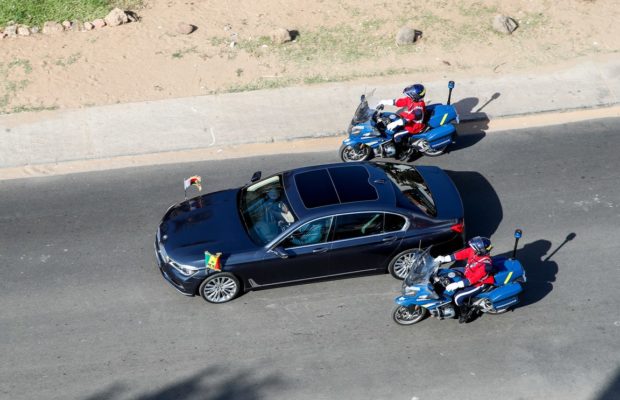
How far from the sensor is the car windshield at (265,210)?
39.1ft

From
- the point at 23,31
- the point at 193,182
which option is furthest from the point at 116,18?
the point at 193,182

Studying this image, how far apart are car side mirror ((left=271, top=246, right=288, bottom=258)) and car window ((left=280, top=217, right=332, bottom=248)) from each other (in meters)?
0.08

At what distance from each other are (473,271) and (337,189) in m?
2.53

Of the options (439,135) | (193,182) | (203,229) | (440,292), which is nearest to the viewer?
(440,292)

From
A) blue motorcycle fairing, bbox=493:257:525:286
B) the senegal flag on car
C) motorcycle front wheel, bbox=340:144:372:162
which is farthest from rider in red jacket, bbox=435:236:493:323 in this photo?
motorcycle front wheel, bbox=340:144:372:162

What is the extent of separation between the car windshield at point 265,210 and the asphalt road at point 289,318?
1.12 m

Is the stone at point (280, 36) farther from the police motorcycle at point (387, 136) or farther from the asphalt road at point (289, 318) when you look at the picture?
the asphalt road at point (289, 318)

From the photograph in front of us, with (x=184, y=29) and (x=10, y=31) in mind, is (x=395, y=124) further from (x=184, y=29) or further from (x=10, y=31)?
(x=10, y=31)

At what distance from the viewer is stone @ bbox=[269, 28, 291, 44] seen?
18188 millimetres

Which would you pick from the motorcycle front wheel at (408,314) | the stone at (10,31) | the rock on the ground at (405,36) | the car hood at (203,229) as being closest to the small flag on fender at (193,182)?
the car hood at (203,229)

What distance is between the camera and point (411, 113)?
584 inches

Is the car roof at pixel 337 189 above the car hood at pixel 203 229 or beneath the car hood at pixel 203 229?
above

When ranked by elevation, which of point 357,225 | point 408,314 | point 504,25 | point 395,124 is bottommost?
point 408,314

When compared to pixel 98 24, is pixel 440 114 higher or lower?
higher
